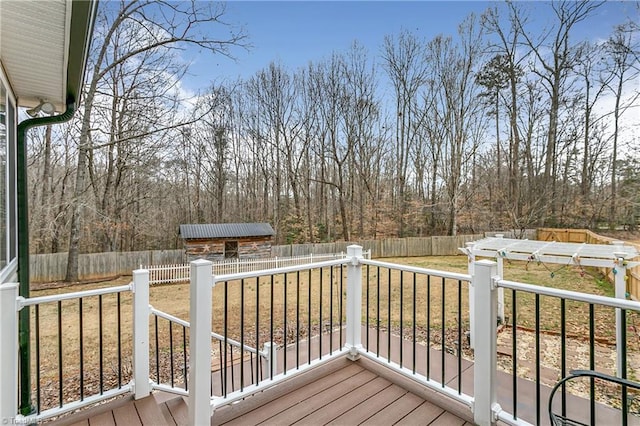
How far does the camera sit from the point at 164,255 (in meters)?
12.0

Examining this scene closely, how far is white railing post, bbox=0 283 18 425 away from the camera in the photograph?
4.79 feet

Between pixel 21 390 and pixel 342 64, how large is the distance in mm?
17249

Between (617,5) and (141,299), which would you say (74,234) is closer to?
(141,299)

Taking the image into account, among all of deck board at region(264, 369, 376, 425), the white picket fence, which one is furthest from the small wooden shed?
deck board at region(264, 369, 376, 425)

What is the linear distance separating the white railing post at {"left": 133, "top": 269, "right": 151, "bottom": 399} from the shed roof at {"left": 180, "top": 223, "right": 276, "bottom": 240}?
390 inches

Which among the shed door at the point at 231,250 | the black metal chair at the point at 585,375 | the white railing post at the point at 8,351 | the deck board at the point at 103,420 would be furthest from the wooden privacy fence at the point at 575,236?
the shed door at the point at 231,250

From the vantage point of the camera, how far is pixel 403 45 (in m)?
16.5

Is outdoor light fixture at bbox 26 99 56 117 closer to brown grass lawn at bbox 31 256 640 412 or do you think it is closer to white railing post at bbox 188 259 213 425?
white railing post at bbox 188 259 213 425

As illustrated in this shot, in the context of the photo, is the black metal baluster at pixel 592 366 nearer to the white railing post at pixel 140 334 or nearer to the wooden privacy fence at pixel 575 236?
the white railing post at pixel 140 334

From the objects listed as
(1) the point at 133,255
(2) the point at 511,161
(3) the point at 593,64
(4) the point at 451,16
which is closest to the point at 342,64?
(4) the point at 451,16

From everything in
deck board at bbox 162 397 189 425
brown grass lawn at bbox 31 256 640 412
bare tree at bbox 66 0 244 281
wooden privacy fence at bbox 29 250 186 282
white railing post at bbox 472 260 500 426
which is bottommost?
brown grass lawn at bbox 31 256 640 412

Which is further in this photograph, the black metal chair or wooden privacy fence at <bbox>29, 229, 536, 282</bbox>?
wooden privacy fence at <bbox>29, 229, 536, 282</bbox>

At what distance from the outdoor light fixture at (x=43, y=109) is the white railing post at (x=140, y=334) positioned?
1532 millimetres

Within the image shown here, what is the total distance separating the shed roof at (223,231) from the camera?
11719 millimetres
